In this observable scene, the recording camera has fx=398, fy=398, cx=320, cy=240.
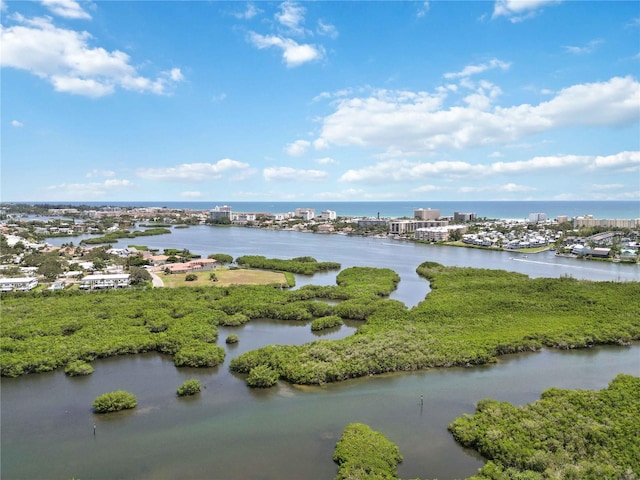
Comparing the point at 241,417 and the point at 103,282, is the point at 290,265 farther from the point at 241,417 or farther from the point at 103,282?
the point at 241,417

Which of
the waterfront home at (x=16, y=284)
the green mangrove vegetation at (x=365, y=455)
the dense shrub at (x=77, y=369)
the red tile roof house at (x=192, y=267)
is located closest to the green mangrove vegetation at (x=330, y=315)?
the dense shrub at (x=77, y=369)

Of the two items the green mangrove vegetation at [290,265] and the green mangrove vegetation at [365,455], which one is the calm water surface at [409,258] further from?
the green mangrove vegetation at [365,455]

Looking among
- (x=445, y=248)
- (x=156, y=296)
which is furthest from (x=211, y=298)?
(x=445, y=248)

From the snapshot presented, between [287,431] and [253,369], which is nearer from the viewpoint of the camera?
[287,431]

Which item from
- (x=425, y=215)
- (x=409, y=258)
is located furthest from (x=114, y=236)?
(x=425, y=215)

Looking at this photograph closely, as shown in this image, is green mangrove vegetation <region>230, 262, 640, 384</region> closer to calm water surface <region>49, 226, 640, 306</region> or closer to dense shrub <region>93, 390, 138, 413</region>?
dense shrub <region>93, 390, 138, 413</region>

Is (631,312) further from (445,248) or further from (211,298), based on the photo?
(445,248)
